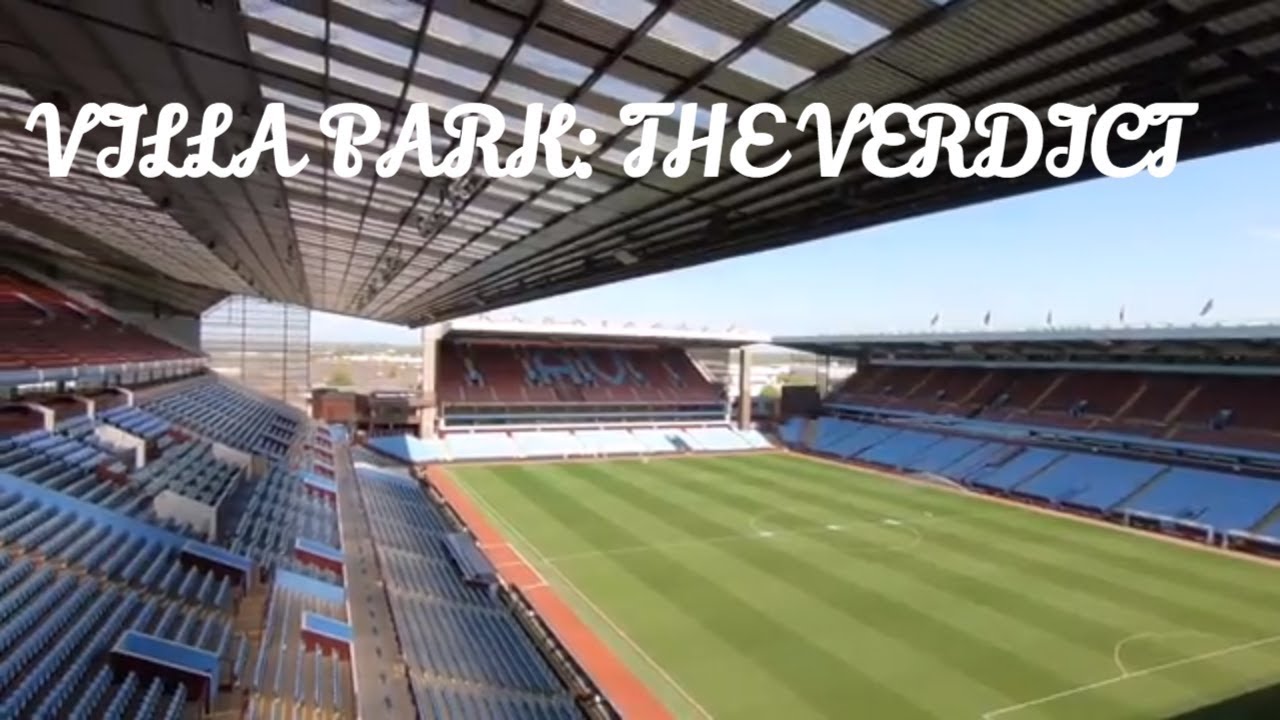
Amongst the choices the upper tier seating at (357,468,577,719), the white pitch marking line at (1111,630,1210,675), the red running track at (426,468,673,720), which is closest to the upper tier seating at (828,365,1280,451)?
the white pitch marking line at (1111,630,1210,675)

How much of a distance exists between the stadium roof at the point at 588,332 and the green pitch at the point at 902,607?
43.5 feet

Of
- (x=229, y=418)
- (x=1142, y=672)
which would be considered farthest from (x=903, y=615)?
(x=229, y=418)

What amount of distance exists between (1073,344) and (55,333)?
35703 mm

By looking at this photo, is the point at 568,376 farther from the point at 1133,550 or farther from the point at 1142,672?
the point at 1142,672

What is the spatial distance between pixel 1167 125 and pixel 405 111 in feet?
17.2

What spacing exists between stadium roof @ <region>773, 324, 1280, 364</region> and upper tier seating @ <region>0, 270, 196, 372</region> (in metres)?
32.8

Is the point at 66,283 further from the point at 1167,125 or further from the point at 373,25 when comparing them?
the point at 1167,125

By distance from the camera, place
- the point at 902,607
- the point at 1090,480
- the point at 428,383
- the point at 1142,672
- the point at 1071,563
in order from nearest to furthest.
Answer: the point at 1142,672, the point at 902,607, the point at 1071,563, the point at 1090,480, the point at 428,383

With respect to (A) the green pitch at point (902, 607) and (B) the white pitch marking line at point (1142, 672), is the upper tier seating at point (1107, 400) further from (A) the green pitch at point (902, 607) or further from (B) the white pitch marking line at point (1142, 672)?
(B) the white pitch marking line at point (1142, 672)

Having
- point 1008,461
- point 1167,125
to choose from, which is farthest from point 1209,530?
point 1167,125

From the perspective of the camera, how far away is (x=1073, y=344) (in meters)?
31.8

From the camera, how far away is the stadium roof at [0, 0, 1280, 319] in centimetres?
374

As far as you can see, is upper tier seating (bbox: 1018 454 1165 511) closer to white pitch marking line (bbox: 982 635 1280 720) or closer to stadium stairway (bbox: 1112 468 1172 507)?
stadium stairway (bbox: 1112 468 1172 507)

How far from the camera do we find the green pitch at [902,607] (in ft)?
39.3
